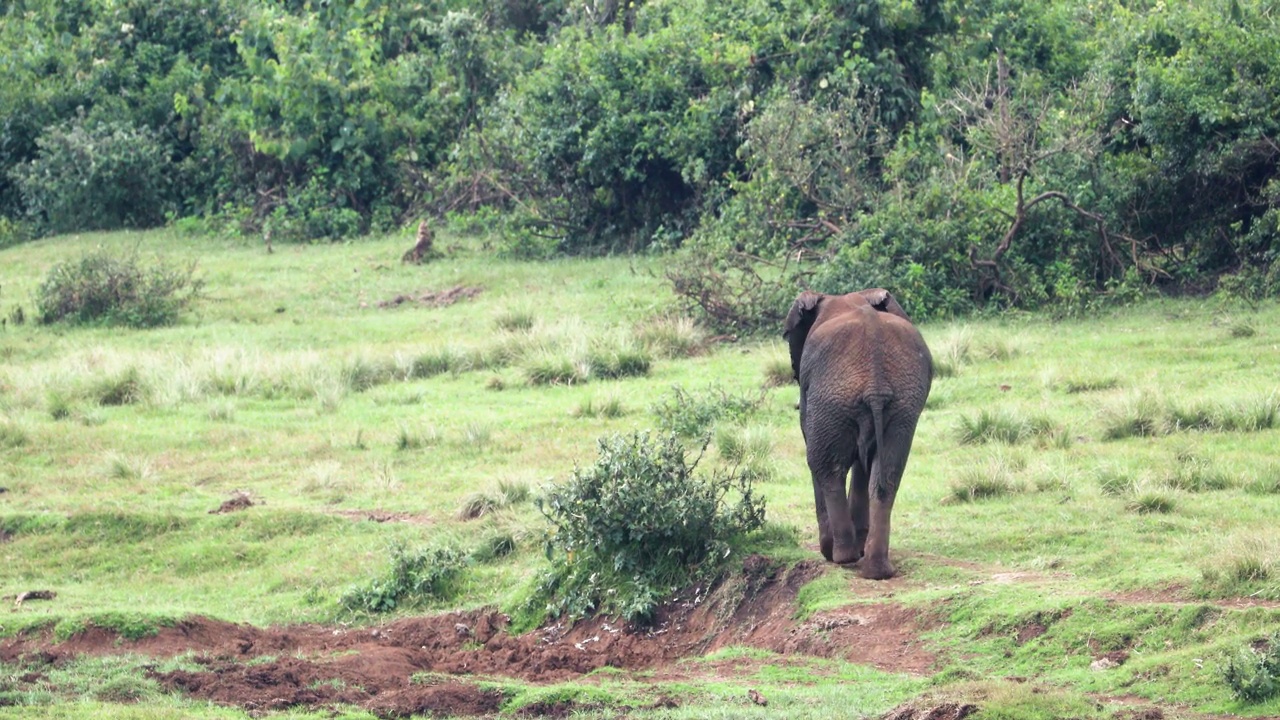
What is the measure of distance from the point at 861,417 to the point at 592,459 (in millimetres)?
4825

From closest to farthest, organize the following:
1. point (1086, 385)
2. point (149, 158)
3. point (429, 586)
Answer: point (429, 586), point (1086, 385), point (149, 158)

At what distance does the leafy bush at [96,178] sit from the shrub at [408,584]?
19974mm

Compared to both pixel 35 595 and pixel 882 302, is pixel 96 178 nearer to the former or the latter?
pixel 35 595

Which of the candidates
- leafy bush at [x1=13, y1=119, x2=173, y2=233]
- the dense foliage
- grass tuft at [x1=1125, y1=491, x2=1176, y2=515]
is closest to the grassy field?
grass tuft at [x1=1125, y1=491, x2=1176, y2=515]

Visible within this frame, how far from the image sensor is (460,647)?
9.23 m

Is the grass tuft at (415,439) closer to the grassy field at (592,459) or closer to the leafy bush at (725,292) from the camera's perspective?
the grassy field at (592,459)

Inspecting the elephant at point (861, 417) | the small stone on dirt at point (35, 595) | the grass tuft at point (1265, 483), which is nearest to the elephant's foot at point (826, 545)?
the elephant at point (861, 417)

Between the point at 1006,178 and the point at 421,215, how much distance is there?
11.1m

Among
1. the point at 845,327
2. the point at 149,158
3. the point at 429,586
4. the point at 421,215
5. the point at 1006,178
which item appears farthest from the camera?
the point at 149,158

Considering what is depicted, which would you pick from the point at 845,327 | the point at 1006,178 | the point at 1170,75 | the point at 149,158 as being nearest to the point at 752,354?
the point at 1006,178

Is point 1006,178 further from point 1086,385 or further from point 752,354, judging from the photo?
point 1086,385

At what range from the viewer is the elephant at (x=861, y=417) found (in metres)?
8.55

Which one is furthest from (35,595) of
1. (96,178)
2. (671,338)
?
(96,178)

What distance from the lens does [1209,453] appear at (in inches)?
444
